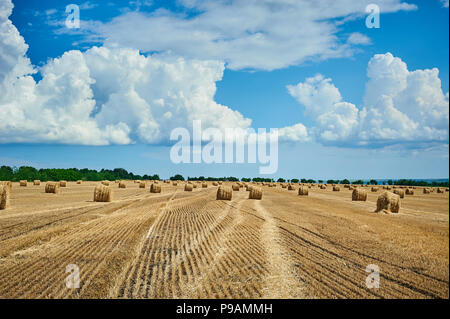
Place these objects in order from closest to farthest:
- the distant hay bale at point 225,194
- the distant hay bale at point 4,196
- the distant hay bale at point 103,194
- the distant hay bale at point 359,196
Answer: the distant hay bale at point 4,196 → the distant hay bale at point 103,194 → the distant hay bale at point 225,194 → the distant hay bale at point 359,196

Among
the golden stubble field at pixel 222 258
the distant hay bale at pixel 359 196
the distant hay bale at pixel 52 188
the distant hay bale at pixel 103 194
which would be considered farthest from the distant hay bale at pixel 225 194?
the distant hay bale at pixel 52 188

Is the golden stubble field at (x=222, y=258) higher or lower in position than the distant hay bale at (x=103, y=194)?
lower

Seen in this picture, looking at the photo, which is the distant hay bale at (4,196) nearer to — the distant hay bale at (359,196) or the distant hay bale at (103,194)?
the distant hay bale at (103,194)

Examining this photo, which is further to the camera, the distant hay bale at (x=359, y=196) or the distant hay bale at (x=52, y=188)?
the distant hay bale at (x=52, y=188)

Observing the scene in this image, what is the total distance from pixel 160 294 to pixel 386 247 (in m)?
7.51

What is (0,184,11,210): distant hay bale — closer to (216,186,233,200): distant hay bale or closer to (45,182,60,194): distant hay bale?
(216,186,233,200): distant hay bale

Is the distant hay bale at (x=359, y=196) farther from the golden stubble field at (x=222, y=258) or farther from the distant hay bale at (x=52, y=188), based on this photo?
the distant hay bale at (x=52, y=188)

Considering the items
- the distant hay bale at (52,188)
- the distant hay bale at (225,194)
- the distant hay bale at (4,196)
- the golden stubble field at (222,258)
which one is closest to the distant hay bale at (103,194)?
the distant hay bale at (4,196)

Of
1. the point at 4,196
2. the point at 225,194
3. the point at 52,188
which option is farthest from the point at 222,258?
the point at 52,188

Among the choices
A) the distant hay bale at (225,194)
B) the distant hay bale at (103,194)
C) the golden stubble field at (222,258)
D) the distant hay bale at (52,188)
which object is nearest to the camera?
the golden stubble field at (222,258)

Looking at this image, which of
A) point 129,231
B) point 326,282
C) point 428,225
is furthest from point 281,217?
point 326,282

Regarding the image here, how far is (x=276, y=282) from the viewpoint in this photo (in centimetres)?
741

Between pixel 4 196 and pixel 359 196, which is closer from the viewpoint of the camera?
pixel 4 196

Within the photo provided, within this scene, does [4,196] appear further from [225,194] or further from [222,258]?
[222,258]
